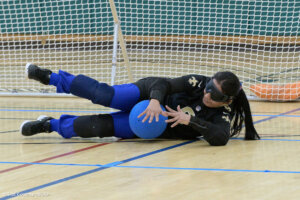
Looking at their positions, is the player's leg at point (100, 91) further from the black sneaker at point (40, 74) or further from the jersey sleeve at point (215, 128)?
the jersey sleeve at point (215, 128)

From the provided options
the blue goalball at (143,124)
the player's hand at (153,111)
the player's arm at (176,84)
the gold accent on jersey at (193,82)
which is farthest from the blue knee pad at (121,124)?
the gold accent on jersey at (193,82)

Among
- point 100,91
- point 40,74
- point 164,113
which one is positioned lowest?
point 164,113

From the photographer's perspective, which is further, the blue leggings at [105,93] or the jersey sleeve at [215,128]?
the blue leggings at [105,93]

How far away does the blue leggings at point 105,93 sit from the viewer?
329cm

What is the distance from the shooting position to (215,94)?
9.96ft

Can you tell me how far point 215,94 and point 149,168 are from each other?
73 cm

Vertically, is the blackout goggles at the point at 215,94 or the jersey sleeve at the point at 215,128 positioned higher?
the blackout goggles at the point at 215,94

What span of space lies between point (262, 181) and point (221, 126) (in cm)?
89

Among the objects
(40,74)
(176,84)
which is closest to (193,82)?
(176,84)

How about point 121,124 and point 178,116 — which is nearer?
point 178,116

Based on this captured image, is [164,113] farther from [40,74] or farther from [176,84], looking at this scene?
[40,74]

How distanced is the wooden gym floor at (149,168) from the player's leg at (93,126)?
7 cm

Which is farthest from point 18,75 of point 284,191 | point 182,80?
point 284,191

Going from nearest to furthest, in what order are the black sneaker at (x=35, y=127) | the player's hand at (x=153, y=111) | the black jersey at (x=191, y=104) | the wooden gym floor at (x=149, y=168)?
the wooden gym floor at (x=149, y=168) < the player's hand at (x=153, y=111) < the black jersey at (x=191, y=104) < the black sneaker at (x=35, y=127)
